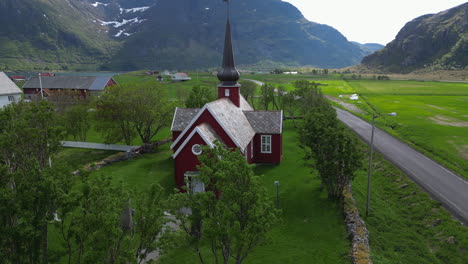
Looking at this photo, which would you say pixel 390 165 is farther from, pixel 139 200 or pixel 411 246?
pixel 139 200

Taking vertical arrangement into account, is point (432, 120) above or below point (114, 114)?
below

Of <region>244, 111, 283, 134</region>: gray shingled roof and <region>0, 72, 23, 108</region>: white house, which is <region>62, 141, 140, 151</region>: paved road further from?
<region>0, 72, 23, 108</region>: white house

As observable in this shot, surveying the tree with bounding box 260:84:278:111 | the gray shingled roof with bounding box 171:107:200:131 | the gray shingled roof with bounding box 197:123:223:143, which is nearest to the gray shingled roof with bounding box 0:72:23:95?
the gray shingled roof with bounding box 171:107:200:131

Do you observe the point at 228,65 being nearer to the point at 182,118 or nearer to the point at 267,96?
the point at 182,118

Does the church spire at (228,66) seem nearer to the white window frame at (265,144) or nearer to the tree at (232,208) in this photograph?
the white window frame at (265,144)

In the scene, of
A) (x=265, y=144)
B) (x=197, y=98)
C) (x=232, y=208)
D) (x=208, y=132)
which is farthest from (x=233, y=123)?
(x=232, y=208)

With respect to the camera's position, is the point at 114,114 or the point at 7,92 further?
the point at 7,92

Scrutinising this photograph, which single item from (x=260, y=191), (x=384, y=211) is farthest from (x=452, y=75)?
(x=260, y=191)
